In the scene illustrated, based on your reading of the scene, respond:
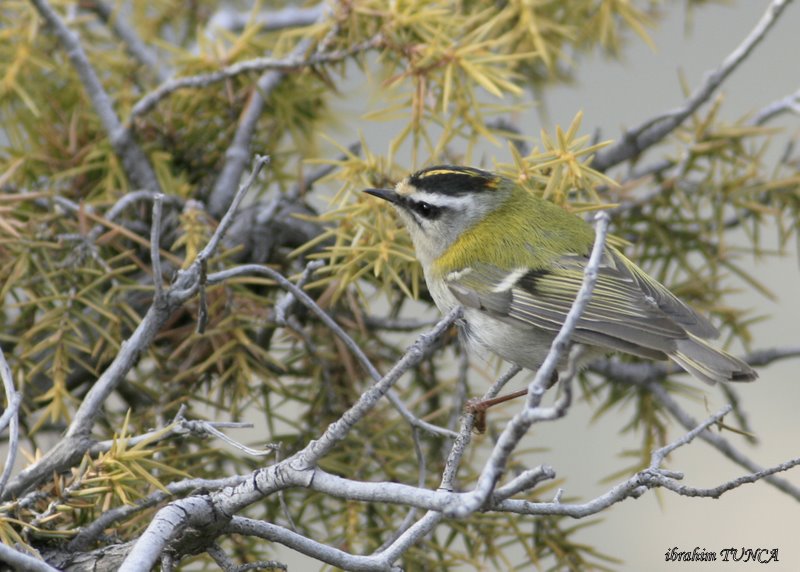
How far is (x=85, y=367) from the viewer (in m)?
1.38

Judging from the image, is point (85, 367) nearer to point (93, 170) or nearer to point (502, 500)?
point (93, 170)

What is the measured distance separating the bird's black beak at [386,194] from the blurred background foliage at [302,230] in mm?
28

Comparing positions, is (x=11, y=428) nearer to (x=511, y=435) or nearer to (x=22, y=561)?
(x=22, y=561)

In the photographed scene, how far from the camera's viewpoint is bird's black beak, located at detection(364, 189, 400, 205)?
1427 millimetres

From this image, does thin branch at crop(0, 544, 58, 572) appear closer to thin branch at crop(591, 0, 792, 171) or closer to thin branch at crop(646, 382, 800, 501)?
thin branch at crop(646, 382, 800, 501)

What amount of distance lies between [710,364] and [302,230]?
0.66 meters

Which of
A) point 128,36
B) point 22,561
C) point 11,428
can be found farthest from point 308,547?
point 128,36

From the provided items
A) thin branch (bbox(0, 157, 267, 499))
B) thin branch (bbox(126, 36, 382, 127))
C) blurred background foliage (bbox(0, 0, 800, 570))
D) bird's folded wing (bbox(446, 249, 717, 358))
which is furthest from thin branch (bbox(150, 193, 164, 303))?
bird's folded wing (bbox(446, 249, 717, 358))

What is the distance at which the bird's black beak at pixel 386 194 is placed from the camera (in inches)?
56.2

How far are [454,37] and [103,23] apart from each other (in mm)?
748

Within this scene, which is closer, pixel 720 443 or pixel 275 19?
pixel 720 443

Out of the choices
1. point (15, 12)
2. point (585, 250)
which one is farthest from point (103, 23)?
point (585, 250)

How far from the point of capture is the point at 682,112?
156 centimetres

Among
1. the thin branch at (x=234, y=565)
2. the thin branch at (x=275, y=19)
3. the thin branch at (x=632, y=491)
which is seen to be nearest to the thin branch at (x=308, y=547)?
the thin branch at (x=234, y=565)
